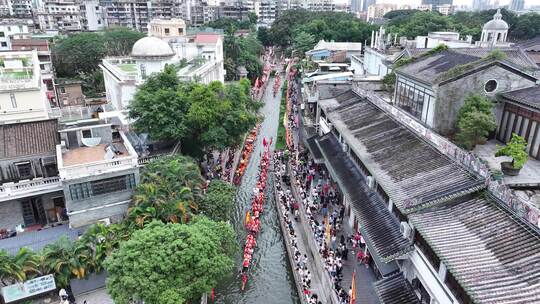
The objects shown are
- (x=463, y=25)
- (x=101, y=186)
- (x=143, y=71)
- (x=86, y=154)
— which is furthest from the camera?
(x=463, y=25)

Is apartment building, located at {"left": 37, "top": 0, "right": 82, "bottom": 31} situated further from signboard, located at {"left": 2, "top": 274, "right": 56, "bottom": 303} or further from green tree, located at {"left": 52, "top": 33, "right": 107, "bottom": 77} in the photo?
signboard, located at {"left": 2, "top": 274, "right": 56, "bottom": 303}

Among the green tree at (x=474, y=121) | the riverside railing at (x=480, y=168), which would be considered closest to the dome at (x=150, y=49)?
the riverside railing at (x=480, y=168)

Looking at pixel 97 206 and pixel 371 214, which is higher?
pixel 371 214

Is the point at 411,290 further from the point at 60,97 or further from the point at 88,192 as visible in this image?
the point at 60,97

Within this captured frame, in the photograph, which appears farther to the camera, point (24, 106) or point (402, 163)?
point (24, 106)

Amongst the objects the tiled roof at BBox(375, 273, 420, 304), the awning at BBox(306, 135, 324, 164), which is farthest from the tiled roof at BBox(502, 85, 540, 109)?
the awning at BBox(306, 135, 324, 164)

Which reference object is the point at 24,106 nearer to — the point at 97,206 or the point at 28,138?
the point at 28,138

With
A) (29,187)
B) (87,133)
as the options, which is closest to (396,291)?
(29,187)
